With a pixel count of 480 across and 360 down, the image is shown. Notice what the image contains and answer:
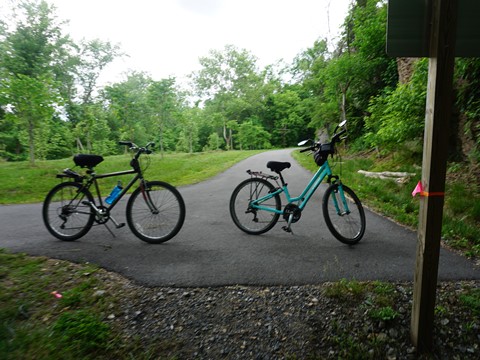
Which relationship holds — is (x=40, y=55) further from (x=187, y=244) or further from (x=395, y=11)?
(x=395, y=11)

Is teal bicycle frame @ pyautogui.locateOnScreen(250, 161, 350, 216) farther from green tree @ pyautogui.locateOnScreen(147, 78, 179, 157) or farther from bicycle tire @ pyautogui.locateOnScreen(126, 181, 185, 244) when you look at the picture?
green tree @ pyautogui.locateOnScreen(147, 78, 179, 157)

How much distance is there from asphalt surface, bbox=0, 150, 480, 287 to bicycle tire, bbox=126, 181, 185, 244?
0.16m

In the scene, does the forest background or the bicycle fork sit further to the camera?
the forest background

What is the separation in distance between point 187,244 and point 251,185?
50.9 inches

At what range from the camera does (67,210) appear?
375 cm

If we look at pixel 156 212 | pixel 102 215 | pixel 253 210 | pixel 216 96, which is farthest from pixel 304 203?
pixel 216 96

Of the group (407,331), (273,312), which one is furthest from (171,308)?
(407,331)

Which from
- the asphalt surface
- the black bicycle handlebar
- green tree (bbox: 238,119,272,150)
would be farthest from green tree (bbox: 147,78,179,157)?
green tree (bbox: 238,119,272,150)

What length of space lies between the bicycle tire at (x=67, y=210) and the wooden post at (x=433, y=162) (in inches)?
155

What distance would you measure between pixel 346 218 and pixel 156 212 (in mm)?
2728

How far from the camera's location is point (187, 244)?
3.62 m

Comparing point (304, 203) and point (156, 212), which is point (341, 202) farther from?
point (156, 212)

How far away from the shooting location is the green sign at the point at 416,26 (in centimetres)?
172

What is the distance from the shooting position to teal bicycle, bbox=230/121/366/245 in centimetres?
356
